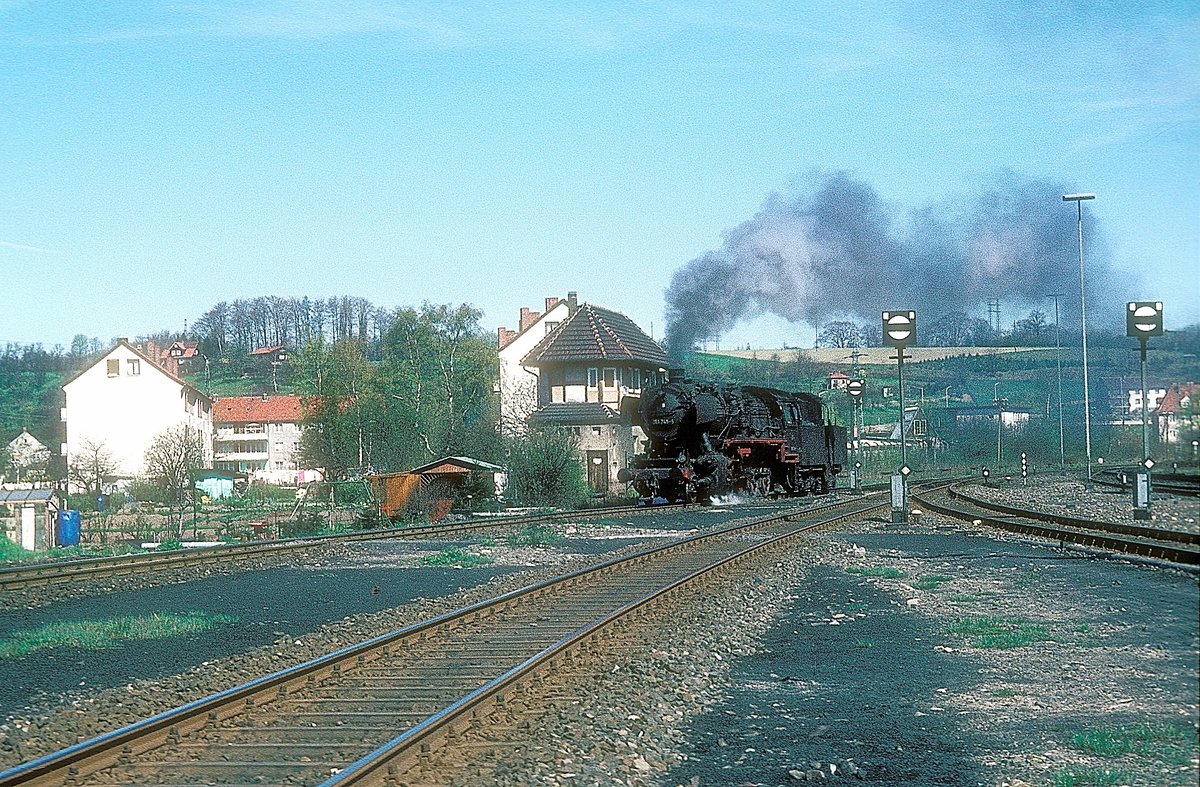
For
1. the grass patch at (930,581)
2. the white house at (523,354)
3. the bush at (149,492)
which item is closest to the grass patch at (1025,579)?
the grass patch at (930,581)

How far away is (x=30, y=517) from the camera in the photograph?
105ft

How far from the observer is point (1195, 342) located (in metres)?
5.13

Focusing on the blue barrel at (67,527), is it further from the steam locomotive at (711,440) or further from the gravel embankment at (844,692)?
the gravel embankment at (844,692)

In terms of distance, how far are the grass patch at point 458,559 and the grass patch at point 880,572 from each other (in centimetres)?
720

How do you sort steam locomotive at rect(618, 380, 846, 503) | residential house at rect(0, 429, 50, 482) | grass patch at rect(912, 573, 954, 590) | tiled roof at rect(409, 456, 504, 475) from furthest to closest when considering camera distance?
residential house at rect(0, 429, 50, 482)
tiled roof at rect(409, 456, 504, 475)
steam locomotive at rect(618, 380, 846, 503)
grass patch at rect(912, 573, 954, 590)

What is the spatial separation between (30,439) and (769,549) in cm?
7903

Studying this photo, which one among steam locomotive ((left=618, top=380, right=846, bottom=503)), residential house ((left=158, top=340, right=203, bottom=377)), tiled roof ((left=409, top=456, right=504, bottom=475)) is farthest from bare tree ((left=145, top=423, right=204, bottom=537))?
residential house ((left=158, top=340, right=203, bottom=377))

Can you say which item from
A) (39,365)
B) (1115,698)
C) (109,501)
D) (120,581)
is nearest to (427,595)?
(120,581)

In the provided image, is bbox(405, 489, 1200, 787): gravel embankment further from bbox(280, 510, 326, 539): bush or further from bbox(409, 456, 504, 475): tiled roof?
bbox(409, 456, 504, 475): tiled roof

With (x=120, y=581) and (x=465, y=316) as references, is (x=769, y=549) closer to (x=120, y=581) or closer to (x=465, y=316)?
(x=120, y=581)

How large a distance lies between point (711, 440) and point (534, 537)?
12478mm

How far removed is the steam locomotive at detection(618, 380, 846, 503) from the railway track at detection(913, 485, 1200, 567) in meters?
7.12

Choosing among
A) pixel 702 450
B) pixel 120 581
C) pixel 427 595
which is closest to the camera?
pixel 427 595

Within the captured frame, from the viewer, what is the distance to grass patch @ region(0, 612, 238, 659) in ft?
43.5
